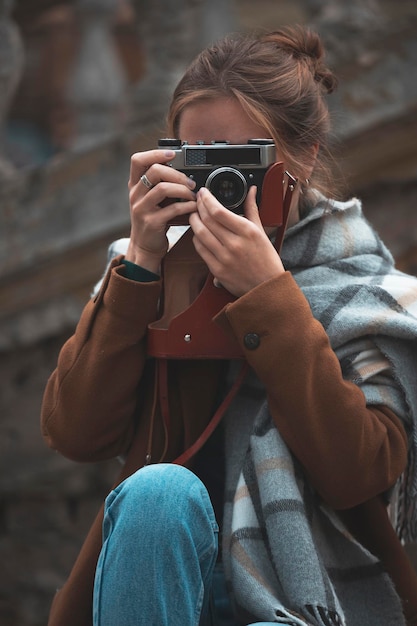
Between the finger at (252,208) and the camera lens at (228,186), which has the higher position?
the camera lens at (228,186)

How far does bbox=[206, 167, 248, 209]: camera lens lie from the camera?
1.75 meters

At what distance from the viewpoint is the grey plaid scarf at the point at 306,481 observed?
1667 millimetres

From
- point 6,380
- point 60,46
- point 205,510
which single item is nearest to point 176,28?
point 6,380

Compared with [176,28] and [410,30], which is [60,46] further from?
[410,30]

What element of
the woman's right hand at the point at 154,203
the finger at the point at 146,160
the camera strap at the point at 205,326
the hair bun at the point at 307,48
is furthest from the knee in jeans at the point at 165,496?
the hair bun at the point at 307,48

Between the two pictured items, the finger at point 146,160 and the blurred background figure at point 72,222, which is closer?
the finger at point 146,160

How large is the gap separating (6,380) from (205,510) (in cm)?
243

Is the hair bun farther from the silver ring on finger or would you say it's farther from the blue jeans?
the blue jeans

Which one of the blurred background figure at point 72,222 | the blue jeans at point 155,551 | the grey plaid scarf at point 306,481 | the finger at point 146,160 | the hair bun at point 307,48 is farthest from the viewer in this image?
the blurred background figure at point 72,222

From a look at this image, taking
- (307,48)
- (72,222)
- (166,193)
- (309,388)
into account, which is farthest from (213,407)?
(72,222)

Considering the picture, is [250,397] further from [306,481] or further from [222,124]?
[222,124]

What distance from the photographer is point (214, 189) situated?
1.76m

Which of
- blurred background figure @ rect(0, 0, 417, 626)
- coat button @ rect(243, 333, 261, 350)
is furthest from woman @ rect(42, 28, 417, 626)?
blurred background figure @ rect(0, 0, 417, 626)

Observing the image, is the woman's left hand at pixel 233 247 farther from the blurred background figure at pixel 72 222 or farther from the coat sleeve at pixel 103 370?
the blurred background figure at pixel 72 222
